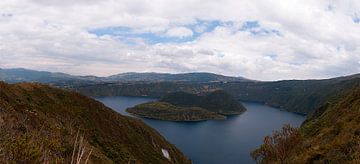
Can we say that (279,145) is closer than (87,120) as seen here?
Yes

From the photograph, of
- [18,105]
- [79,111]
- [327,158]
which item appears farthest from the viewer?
[79,111]

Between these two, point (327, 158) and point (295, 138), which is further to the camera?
point (295, 138)

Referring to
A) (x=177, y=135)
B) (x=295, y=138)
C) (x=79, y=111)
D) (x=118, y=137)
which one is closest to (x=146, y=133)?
(x=118, y=137)

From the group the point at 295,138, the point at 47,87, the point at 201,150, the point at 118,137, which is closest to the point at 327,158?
the point at 295,138

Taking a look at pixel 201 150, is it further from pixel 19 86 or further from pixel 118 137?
pixel 19 86

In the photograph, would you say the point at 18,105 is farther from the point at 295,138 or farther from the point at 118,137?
the point at 295,138

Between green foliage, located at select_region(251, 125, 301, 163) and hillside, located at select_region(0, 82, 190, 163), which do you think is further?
hillside, located at select_region(0, 82, 190, 163)

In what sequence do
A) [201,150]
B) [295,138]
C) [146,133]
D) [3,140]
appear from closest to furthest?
[3,140] → [295,138] → [146,133] → [201,150]

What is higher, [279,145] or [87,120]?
[279,145]

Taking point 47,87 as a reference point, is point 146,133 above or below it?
below

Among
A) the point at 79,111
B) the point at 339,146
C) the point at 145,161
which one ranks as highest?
the point at 339,146

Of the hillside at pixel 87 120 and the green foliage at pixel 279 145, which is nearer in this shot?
the green foliage at pixel 279 145
